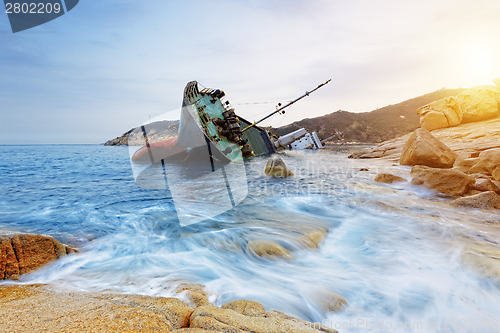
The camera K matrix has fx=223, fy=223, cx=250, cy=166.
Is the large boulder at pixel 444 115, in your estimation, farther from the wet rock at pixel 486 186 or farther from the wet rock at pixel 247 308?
the wet rock at pixel 247 308

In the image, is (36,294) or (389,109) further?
(389,109)

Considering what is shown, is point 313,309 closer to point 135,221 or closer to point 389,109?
point 135,221

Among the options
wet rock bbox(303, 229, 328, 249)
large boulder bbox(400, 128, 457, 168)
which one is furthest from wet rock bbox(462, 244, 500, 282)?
large boulder bbox(400, 128, 457, 168)

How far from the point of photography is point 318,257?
13.9ft

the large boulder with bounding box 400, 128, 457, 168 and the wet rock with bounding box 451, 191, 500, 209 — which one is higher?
the large boulder with bounding box 400, 128, 457, 168

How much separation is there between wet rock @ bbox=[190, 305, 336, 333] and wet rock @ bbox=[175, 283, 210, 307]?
0.62 m

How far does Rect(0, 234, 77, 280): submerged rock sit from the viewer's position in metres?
3.00

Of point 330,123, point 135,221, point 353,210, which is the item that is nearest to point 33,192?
point 135,221

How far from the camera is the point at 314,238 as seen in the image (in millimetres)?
5012

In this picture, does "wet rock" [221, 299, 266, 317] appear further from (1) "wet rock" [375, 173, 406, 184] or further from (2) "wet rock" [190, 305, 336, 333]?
(1) "wet rock" [375, 173, 406, 184]

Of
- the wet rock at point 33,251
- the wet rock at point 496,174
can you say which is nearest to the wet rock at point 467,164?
the wet rock at point 496,174

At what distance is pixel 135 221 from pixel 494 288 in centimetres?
733

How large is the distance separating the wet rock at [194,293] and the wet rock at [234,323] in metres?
0.62

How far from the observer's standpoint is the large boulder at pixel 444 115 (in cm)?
2347
